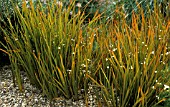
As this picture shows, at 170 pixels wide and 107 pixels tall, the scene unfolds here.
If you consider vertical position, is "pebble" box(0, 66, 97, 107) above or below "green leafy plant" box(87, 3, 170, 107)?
below

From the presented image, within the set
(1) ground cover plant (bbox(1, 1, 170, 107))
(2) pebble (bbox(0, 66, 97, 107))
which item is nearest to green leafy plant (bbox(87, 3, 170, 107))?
(1) ground cover plant (bbox(1, 1, 170, 107))

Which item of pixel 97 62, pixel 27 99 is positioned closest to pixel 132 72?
pixel 97 62

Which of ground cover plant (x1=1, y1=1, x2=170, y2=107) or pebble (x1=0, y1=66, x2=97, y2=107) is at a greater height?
ground cover plant (x1=1, y1=1, x2=170, y2=107)

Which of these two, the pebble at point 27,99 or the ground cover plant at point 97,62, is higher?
the ground cover plant at point 97,62

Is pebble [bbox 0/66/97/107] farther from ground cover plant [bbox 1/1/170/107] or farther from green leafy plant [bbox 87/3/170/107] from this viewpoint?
green leafy plant [bbox 87/3/170/107]

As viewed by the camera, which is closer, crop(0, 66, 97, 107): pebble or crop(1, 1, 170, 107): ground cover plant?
crop(1, 1, 170, 107): ground cover plant

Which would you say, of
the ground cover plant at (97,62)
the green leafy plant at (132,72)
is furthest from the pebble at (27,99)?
the green leafy plant at (132,72)

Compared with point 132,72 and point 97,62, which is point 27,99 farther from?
point 132,72

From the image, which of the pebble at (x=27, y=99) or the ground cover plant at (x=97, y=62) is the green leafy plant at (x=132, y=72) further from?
the pebble at (x=27, y=99)

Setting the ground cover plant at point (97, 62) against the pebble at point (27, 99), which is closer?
the ground cover plant at point (97, 62)
